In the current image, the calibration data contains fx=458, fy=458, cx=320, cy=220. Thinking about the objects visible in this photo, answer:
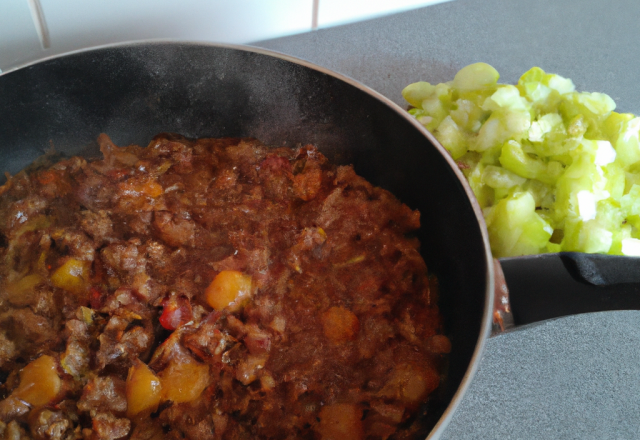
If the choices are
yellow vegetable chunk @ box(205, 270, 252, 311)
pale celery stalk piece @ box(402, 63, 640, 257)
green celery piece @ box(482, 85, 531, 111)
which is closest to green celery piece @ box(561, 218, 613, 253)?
pale celery stalk piece @ box(402, 63, 640, 257)

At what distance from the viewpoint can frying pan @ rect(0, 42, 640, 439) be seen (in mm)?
854

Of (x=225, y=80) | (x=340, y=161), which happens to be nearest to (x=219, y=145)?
(x=225, y=80)

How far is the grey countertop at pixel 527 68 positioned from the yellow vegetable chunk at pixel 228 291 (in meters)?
0.54

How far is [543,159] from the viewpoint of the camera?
1.30 metres

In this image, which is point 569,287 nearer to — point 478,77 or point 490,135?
point 490,135

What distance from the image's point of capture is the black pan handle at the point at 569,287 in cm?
70

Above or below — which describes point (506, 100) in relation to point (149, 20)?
below

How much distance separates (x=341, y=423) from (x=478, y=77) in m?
1.06

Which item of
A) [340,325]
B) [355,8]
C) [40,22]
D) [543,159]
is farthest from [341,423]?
[355,8]

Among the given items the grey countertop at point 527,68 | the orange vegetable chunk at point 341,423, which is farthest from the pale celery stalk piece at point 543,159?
the orange vegetable chunk at point 341,423

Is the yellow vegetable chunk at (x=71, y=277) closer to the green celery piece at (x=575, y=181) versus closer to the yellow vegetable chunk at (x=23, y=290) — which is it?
the yellow vegetable chunk at (x=23, y=290)

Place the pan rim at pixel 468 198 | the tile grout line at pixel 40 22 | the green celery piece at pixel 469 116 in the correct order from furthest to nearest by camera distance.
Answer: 1. the green celery piece at pixel 469 116
2. the tile grout line at pixel 40 22
3. the pan rim at pixel 468 198

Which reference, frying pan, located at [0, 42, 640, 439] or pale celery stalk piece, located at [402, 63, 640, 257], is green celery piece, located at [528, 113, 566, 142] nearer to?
pale celery stalk piece, located at [402, 63, 640, 257]

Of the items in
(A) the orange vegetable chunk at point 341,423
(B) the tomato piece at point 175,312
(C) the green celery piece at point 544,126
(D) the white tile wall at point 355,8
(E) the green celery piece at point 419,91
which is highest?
(D) the white tile wall at point 355,8
